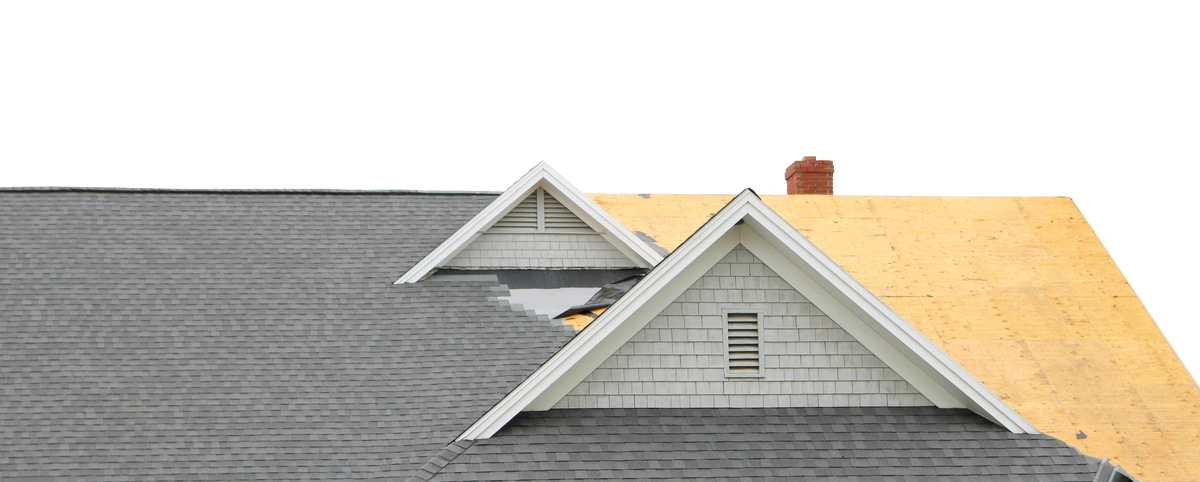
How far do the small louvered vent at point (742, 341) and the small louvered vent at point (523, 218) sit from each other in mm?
5406

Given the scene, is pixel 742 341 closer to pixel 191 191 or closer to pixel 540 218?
pixel 540 218

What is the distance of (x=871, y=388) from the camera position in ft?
41.5

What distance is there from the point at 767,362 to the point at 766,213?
1.49 metres

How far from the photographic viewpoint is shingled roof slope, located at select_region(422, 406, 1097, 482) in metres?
11.9

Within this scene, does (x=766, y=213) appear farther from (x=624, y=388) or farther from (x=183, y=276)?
(x=183, y=276)

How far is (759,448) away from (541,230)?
5973 millimetres

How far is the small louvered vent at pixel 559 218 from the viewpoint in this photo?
1736 cm

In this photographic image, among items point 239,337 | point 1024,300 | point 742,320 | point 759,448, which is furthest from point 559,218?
point 1024,300

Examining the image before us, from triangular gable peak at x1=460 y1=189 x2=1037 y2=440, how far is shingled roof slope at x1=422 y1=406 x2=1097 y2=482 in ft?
0.68

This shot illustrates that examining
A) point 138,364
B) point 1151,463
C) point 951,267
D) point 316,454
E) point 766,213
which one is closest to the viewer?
point 766,213

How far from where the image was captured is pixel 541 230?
685 inches

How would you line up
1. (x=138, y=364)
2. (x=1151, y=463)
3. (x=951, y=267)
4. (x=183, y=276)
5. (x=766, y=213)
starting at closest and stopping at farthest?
(x=766, y=213) < (x=138, y=364) < (x=183, y=276) < (x=1151, y=463) < (x=951, y=267)

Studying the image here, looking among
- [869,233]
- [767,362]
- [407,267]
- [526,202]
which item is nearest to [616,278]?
[526,202]

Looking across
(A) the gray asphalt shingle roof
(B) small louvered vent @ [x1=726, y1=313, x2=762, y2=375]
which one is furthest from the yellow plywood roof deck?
(B) small louvered vent @ [x1=726, y1=313, x2=762, y2=375]
